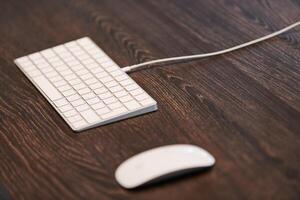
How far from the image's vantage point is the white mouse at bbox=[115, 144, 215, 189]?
760mm

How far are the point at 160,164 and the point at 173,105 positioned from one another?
0.61 ft

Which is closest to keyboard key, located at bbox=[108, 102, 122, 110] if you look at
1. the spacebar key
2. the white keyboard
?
the white keyboard

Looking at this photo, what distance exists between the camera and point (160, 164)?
2.52 feet

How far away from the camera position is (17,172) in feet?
2.71

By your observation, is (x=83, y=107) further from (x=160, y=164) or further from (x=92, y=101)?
(x=160, y=164)

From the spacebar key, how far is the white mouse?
0.24m

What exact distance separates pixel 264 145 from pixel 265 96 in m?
0.13

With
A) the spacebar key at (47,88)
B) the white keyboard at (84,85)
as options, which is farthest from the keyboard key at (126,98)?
the spacebar key at (47,88)

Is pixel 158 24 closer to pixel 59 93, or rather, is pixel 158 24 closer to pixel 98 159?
pixel 59 93

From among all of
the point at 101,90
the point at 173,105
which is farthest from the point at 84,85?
the point at 173,105

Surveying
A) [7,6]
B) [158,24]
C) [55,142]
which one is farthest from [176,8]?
[55,142]

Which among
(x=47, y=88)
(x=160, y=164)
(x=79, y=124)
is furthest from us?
(x=47, y=88)

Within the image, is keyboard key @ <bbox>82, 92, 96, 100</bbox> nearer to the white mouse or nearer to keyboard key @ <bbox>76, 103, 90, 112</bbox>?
keyboard key @ <bbox>76, 103, 90, 112</bbox>

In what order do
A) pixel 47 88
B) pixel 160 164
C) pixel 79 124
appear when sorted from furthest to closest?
pixel 47 88
pixel 79 124
pixel 160 164
